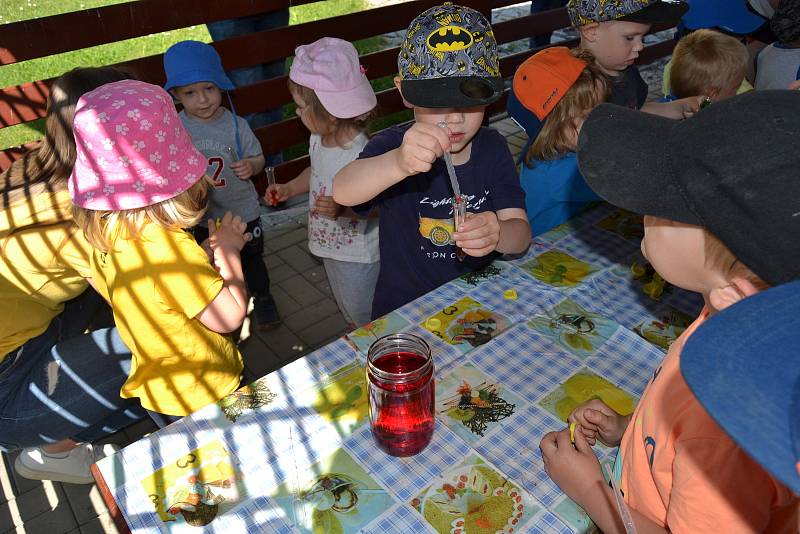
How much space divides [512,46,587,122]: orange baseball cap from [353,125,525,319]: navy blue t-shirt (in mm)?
475

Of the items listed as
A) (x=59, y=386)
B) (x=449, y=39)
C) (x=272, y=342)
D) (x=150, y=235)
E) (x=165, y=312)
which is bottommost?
(x=272, y=342)

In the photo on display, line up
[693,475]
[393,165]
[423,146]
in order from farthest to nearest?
[393,165]
[423,146]
[693,475]

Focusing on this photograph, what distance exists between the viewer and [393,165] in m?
Answer: 1.73

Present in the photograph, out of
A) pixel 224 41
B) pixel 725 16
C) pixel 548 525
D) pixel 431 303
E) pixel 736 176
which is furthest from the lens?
pixel 725 16

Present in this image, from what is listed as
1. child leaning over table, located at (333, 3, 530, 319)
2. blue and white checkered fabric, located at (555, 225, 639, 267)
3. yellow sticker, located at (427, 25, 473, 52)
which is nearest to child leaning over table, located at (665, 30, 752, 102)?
blue and white checkered fabric, located at (555, 225, 639, 267)

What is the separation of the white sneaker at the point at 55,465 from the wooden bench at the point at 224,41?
1.82m

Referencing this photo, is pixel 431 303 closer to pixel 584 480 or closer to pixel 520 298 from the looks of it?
pixel 520 298

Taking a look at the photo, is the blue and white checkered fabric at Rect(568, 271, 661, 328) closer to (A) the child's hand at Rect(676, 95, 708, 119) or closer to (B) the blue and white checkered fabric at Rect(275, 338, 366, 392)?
(B) the blue and white checkered fabric at Rect(275, 338, 366, 392)

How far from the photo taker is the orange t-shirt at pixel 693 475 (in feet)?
3.01

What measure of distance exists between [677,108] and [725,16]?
1.90 meters

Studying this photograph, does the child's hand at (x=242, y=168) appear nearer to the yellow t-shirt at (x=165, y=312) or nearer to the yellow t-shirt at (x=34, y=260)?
the yellow t-shirt at (x=34, y=260)

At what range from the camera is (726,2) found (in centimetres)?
415

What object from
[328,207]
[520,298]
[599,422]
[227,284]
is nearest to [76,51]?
[328,207]

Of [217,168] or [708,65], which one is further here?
[217,168]
